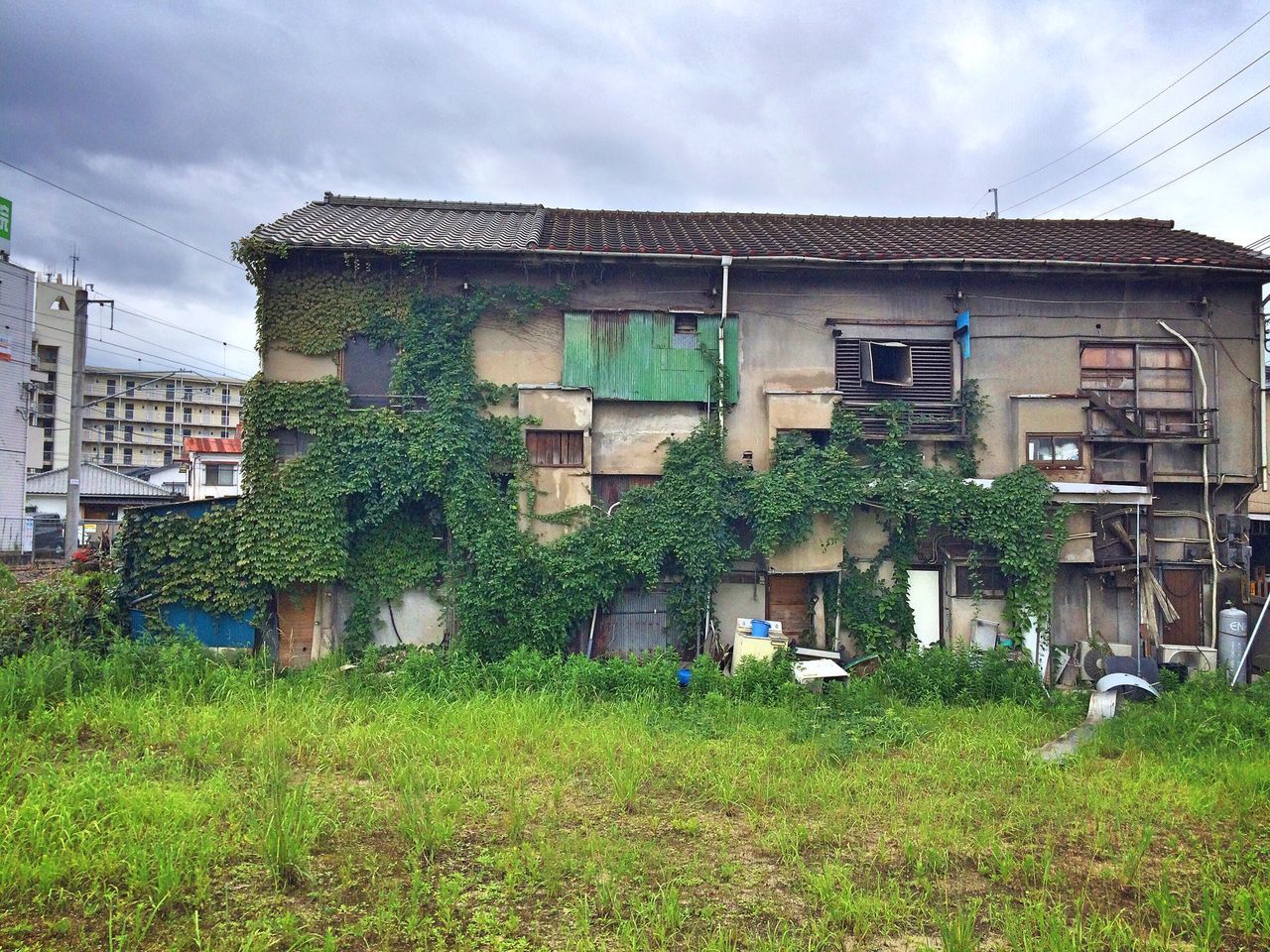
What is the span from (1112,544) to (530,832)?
10.9 metres

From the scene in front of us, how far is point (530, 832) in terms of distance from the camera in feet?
18.1

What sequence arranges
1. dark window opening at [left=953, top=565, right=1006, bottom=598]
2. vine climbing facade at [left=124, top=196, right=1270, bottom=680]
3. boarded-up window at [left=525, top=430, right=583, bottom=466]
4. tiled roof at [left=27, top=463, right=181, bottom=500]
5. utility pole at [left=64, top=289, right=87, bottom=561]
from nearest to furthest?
vine climbing facade at [left=124, top=196, right=1270, bottom=680] → boarded-up window at [left=525, top=430, right=583, bottom=466] → dark window opening at [left=953, top=565, right=1006, bottom=598] → utility pole at [left=64, top=289, right=87, bottom=561] → tiled roof at [left=27, top=463, right=181, bottom=500]

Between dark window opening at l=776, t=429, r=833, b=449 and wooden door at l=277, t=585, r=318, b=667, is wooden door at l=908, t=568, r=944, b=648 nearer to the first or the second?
dark window opening at l=776, t=429, r=833, b=449

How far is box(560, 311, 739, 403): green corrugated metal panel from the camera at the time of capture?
1180 cm

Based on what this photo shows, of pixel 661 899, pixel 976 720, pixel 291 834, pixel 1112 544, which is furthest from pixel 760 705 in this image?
pixel 1112 544

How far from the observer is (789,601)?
38.4 ft

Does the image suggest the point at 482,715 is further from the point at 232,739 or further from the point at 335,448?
the point at 335,448

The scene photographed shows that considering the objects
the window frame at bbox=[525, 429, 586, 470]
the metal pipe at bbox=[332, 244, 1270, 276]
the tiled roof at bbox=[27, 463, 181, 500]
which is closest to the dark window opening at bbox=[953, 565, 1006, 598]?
the metal pipe at bbox=[332, 244, 1270, 276]

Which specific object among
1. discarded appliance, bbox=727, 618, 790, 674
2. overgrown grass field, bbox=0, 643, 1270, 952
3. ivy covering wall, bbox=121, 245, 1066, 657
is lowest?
overgrown grass field, bbox=0, 643, 1270, 952

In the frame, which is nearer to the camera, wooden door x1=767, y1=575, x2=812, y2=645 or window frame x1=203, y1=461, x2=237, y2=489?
wooden door x1=767, y1=575, x2=812, y2=645

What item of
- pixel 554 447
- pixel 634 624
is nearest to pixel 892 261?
pixel 554 447

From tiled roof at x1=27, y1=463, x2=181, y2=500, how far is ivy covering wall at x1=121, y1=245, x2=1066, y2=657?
104 feet

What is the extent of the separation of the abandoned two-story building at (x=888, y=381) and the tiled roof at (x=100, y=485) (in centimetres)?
3374

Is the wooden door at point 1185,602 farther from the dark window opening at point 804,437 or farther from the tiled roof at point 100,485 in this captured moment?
the tiled roof at point 100,485
